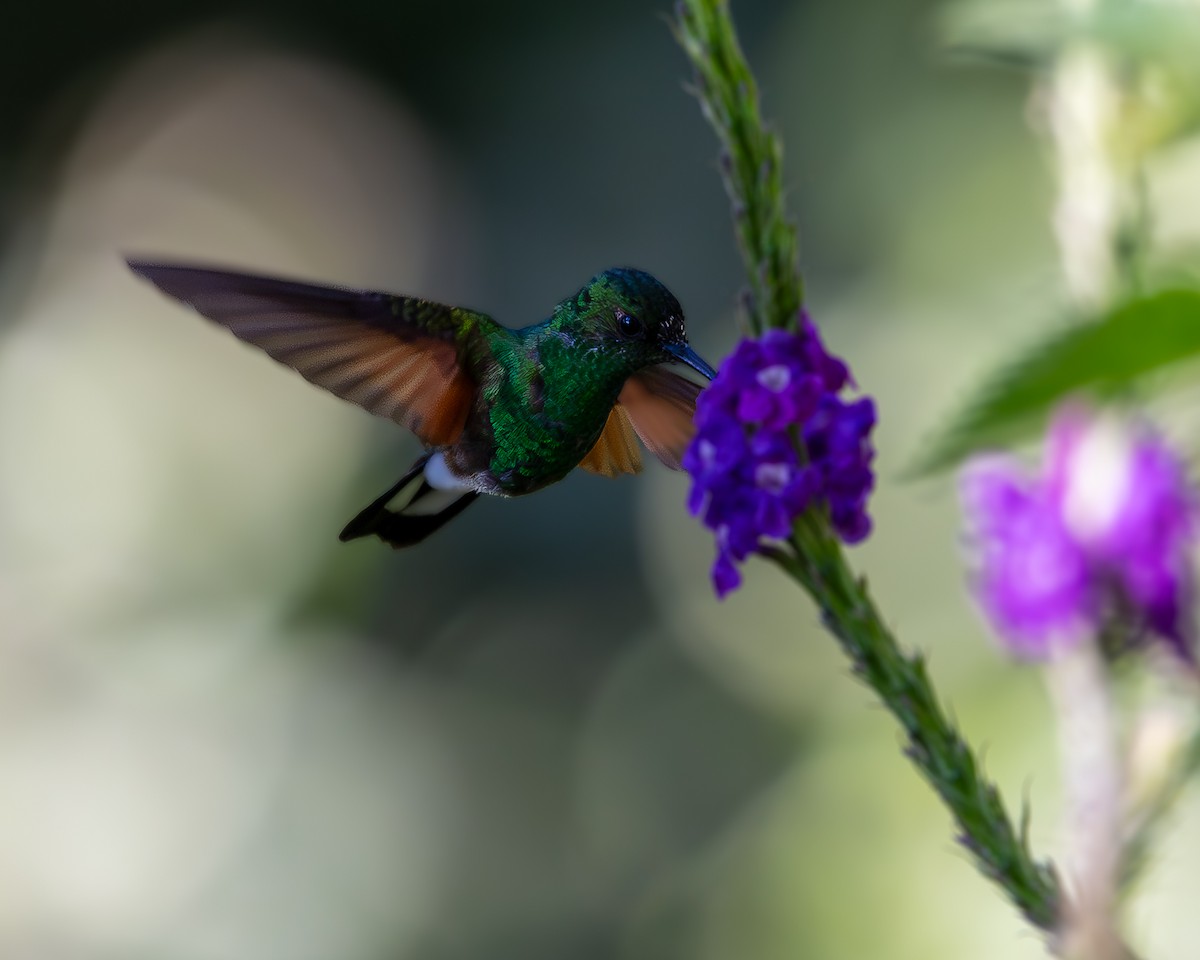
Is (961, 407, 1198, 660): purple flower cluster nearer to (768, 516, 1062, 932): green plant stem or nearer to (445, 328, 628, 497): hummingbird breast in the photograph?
(768, 516, 1062, 932): green plant stem

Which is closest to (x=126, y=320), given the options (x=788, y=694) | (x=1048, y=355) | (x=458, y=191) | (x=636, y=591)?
(x=458, y=191)

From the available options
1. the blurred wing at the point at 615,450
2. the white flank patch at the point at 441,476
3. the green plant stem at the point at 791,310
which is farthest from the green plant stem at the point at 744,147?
the blurred wing at the point at 615,450

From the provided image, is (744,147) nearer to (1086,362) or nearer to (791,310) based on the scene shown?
(791,310)

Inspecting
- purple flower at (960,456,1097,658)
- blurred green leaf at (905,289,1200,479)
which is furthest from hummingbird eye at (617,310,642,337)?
blurred green leaf at (905,289,1200,479)

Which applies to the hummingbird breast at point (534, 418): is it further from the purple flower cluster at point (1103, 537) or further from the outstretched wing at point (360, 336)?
the purple flower cluster at point (1103, 537)

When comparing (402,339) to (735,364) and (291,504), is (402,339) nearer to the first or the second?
(735,364)

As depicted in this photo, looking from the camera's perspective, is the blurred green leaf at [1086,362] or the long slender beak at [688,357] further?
the long slender beak at [688,357]
